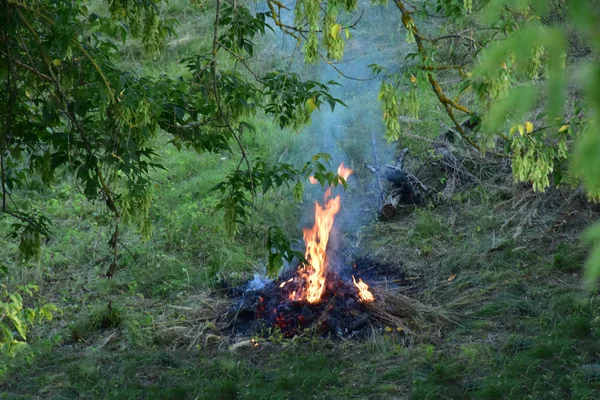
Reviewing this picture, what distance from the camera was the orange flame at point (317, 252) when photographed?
231 inches

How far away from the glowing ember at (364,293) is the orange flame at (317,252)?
29 cm

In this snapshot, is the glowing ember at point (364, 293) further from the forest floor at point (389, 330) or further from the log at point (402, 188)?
the log at point (402, 188)

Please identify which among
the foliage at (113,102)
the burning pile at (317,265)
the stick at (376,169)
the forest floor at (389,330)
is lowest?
the forest floor at (389,330)

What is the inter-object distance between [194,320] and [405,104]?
9.90 feet

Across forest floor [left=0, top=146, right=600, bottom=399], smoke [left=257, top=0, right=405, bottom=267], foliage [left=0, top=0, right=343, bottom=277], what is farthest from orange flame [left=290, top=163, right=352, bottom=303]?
foliage [left=0, top=0, right=343, bottom=277]

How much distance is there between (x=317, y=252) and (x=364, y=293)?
66 centimetres

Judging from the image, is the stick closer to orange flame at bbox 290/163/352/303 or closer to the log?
the log

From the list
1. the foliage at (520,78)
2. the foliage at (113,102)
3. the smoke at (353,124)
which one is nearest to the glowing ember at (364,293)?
the smoke at (353,124)

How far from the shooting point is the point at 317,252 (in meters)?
6.34

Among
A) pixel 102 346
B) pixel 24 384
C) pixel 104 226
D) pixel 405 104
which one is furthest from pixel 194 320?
pixel 405 104

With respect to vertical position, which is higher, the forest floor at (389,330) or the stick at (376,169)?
the stick at (376,169)

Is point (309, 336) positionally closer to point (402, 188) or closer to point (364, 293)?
point (364, 293)

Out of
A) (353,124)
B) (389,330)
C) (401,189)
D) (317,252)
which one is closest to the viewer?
(389,330)

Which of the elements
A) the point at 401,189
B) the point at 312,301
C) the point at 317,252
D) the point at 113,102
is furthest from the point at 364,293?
the point at 113,102
